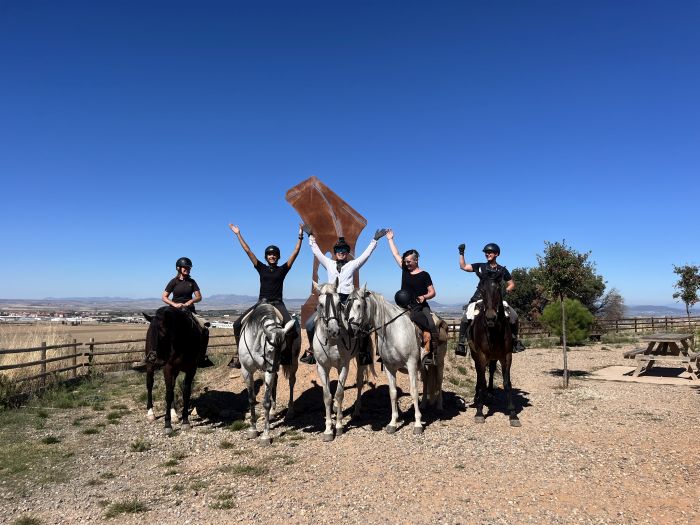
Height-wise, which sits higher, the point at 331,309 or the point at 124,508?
the point at 331,309

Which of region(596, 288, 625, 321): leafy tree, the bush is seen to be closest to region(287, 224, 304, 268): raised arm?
the bush

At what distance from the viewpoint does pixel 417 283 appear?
796 centimetres

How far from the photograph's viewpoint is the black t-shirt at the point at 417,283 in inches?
313

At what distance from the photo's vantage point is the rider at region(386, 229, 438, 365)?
308 inches

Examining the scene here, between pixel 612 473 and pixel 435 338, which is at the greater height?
pixel 435 338

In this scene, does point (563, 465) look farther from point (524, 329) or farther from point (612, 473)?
point (524, 329)

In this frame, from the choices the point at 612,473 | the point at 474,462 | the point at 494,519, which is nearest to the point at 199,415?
the point at 474,462

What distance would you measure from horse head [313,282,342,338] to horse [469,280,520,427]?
2.46m

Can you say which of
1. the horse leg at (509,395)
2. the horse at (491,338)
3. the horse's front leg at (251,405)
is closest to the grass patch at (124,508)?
the horse's front leg at (251,405)

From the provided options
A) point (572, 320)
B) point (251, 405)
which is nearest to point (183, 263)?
point (251, 405)

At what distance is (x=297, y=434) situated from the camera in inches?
297

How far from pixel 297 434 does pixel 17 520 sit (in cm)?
392

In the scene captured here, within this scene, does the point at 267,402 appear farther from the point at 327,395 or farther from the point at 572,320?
the point at 572,320

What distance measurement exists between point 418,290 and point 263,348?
287 centimetres
